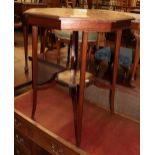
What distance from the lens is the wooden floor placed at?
113 centimetres

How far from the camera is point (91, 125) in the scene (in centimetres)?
131

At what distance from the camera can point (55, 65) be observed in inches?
78.9

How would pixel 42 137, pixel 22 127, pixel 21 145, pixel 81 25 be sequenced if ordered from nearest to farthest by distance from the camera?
pixel 81 25 → pixel 42 137 → pixel 22 127 → pixel 21 145

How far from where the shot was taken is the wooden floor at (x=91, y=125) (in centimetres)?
113

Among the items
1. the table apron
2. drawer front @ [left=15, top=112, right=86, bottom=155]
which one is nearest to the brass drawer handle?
drawer front @ [left=15, top=112, right=86, bottom=155]

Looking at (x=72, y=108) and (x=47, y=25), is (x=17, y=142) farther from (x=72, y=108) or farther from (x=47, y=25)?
(x=47, y=25)

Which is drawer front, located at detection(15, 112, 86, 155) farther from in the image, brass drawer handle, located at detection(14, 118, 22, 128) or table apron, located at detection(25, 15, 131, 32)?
table apron, located at detection(25, 15, 131, 32)

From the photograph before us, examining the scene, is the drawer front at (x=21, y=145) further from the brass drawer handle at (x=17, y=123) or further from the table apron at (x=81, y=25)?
the table apron at (x=81, y=25)

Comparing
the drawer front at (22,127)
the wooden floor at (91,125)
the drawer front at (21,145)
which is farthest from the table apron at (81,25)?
the drawer front at (21,145)

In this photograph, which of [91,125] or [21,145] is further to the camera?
[21,145]

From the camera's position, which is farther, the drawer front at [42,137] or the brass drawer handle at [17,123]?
the brass drawer handle at [17,123]

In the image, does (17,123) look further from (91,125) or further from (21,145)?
(91,125)

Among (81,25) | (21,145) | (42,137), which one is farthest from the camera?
(21,145)

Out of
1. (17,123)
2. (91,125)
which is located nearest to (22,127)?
(17,123)
